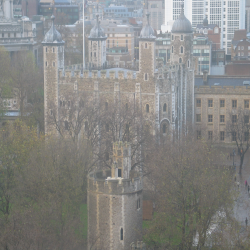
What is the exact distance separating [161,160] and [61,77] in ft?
82.5

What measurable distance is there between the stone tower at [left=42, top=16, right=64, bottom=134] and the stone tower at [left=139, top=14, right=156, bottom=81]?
9800mm

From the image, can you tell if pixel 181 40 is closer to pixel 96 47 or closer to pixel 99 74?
pixel 96 47

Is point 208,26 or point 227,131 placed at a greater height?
point 208,26

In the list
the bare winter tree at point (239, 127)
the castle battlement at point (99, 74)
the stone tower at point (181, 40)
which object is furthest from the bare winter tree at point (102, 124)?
the bare winter tree at point (239, 127)

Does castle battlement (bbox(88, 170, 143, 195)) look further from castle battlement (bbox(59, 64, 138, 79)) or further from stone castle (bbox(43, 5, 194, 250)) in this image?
castle battlement (bbox(59, 64, 138, 79))

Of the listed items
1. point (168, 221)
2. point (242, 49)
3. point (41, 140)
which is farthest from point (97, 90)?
point (242, 49)

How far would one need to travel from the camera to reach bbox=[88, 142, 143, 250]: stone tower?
187ft

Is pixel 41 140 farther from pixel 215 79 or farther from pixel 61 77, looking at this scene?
pixel 215 79

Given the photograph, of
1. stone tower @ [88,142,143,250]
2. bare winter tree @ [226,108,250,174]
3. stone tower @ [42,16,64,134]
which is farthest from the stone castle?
stone tower @ [88,142,143,250]

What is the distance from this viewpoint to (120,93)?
87188 millimetres

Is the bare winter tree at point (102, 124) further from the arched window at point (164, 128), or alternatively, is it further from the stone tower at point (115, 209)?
the stone tower at point (115, 209)

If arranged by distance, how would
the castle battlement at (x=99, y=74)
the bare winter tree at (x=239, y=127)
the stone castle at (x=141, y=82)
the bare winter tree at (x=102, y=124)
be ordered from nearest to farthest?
the bare winter tree at (x=102, y=124), the stone castle at (x=141, y=82), the castle battlement at (x=99, y=74), the bare winter tree at (x=239, y=127)

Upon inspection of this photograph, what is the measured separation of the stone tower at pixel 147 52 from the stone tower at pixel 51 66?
9800 millimetres

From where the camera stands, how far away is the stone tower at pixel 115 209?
57125 mm
